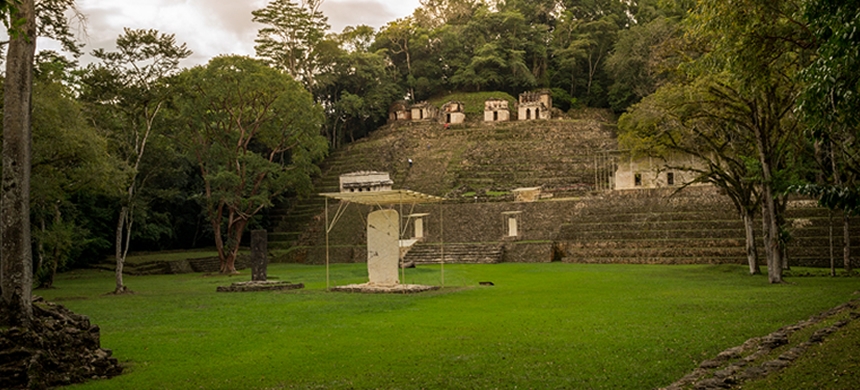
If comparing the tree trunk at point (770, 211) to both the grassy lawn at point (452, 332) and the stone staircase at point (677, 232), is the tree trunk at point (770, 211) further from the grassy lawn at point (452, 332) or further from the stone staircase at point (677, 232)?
the stone staircase at point (677, 232)

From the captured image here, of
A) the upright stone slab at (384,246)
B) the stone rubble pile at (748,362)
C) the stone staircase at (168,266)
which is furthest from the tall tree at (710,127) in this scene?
the stone staircase at (168,266)

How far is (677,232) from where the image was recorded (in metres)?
28.9

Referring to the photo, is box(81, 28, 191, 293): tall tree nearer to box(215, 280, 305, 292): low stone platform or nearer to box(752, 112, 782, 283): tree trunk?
box(215, 280, 305, 292): low stone platform

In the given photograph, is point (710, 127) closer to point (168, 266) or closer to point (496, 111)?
point (168, 266)

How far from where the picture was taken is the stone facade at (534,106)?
58469mm

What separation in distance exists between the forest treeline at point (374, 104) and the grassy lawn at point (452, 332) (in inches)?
95.0

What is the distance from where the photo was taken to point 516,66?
64250 millimetres

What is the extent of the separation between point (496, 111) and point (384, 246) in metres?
42.0

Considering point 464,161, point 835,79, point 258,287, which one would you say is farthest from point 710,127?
point 464,161

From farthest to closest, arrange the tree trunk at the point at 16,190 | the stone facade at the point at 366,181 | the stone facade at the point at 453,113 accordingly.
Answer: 1. the stone facade at the point at 453,113
2. the stone facade at the point at 366,181
3. the tree trunk at the point at 16,190

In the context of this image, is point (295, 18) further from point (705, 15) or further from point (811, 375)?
point (811, 375)

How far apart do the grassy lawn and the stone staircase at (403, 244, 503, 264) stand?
1210cm

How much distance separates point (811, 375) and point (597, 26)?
208ft

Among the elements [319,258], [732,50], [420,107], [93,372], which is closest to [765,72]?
[732,50]
